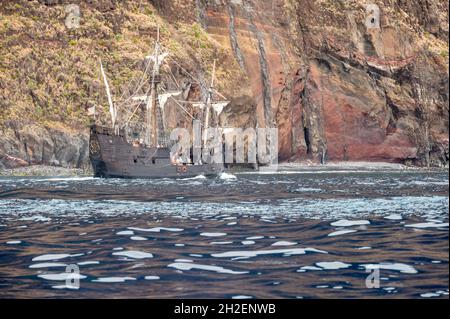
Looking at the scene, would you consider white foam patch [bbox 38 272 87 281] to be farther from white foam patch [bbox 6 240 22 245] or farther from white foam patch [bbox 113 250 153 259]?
white foam patch [bbox 6 240 22 245]

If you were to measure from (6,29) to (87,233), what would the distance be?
102995 millimetres

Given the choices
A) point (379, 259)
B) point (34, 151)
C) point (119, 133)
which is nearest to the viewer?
point (379, 259)

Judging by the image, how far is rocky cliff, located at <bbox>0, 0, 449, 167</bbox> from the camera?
381 feet

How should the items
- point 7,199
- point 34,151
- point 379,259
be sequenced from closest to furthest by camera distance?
point 379,259 < point 7,199 < point 34,151

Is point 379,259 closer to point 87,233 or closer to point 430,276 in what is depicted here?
point 430,276

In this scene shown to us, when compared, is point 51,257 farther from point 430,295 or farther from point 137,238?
point 430,295

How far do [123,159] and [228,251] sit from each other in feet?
214

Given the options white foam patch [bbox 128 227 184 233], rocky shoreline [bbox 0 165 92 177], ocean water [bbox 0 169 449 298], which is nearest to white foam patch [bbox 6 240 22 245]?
ocean water [bbox 0 169 449 298]

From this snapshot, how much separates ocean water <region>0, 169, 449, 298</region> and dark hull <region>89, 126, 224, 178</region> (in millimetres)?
48254

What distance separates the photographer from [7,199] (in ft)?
140

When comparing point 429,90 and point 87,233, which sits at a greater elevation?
point 429,90

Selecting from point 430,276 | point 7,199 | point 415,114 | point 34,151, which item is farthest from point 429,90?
point 430,276

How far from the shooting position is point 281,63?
446 feet

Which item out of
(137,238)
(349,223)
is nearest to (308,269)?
(137,238)
